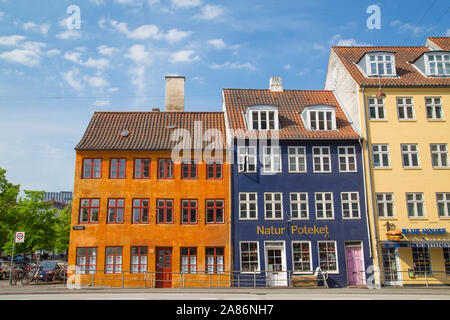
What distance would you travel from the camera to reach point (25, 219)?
39156 mm

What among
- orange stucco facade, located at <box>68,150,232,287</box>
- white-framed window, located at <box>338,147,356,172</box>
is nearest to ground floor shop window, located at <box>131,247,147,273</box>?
orange stucco facade, located at <box>68,150,232,287</box>

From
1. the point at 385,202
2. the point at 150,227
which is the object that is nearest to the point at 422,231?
the point at 385,202

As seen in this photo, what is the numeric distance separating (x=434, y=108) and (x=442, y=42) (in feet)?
24.3

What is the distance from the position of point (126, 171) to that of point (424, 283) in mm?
20088

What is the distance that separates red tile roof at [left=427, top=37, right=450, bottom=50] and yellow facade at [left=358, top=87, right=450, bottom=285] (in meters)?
5.27

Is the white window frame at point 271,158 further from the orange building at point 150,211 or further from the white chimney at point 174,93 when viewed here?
the white chimney at point 174,93

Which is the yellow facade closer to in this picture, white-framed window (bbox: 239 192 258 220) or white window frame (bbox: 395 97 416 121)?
white window frame (bbox: 395 97 416 121)

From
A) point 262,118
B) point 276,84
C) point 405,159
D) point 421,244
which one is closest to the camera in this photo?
point 421,244

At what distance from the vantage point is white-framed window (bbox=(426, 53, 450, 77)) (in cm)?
2747

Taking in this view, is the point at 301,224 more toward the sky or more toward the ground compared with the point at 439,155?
more toward the ground

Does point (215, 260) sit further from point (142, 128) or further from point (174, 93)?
point (174, 93)

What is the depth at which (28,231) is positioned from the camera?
39.5 meters

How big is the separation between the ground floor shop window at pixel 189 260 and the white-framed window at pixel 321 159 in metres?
9.69

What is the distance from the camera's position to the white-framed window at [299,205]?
24969 mm
